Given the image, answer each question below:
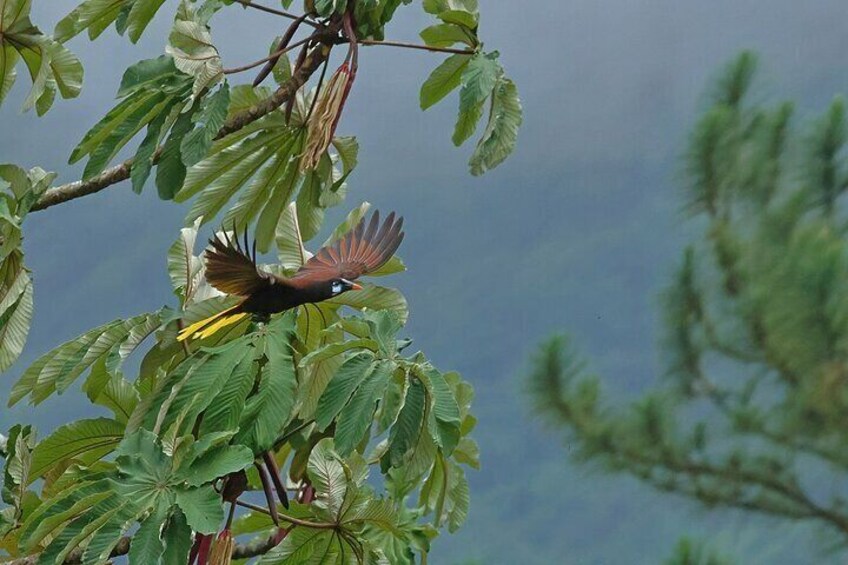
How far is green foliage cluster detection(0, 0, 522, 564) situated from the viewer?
1529 millimetres

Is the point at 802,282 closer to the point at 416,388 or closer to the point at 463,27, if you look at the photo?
the point at 463,27

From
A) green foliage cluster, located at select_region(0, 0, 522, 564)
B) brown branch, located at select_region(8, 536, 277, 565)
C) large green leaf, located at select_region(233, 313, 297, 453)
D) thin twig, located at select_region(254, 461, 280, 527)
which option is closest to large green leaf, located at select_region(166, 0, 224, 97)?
green foliage cluster, located at select_region(0, 0, 522, 564)

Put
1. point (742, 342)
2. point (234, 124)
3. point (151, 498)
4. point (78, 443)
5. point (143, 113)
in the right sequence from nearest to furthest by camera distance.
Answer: point (151, 498)
point (143, 113)
point (234, 124)
point (78, 443)
point (742, 342)

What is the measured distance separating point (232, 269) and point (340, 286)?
0.55 feet

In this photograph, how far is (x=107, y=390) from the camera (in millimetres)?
2012

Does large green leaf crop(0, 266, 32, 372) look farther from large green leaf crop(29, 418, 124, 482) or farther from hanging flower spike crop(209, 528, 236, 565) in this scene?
hanging flower spike crop(209, 528, 236, 565)

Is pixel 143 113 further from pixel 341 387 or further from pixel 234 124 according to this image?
pixel 341 387

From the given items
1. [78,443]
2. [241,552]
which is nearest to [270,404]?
[241,552]

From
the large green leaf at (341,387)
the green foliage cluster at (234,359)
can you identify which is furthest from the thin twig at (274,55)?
the large green leaf at (341,387)

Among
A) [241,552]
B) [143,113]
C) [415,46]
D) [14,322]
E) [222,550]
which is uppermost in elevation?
[415,46]

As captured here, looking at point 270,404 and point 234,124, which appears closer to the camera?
point 270,404

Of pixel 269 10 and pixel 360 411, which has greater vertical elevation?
pixel 269 10

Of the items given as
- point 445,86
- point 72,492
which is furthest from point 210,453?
point 445,86

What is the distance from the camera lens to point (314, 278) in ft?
5.48
